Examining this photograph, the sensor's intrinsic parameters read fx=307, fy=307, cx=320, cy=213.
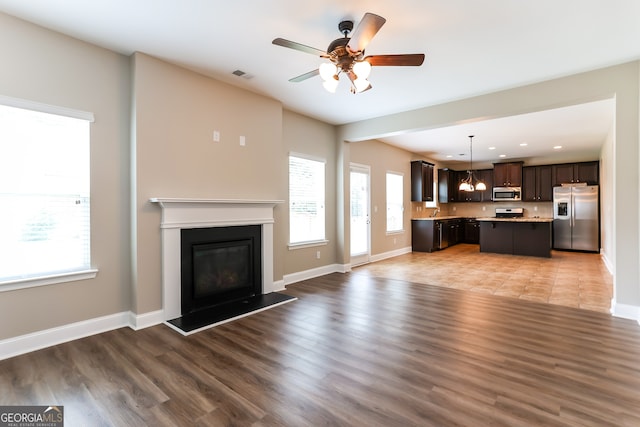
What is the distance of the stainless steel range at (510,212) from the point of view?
9766mm

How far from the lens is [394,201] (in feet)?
26.6

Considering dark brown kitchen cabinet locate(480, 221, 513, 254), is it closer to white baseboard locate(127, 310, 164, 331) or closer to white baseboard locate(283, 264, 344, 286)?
white baseboard locate(283, 264, 344, 286)

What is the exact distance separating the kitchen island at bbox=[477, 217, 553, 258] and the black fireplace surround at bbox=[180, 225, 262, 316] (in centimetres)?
661

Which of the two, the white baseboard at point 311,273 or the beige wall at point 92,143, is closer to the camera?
the beige wall at point 92,143

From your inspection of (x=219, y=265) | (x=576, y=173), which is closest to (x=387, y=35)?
(x=219, y=265)

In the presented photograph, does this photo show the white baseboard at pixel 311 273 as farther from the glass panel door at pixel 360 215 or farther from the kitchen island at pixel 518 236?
the kitchen island at pixel 518 236

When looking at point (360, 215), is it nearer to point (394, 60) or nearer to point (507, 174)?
point (394, 60)

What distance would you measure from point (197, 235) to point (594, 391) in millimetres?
3820

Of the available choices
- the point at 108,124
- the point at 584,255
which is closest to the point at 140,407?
the point at 108,124

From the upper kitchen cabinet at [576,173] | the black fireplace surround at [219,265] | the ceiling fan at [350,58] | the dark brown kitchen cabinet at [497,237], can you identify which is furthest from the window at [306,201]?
the upper kitchen cabinet at [576,173]

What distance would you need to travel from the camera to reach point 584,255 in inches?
307

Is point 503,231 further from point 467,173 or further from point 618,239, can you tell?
point 618,239

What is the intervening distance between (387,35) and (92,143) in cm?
309

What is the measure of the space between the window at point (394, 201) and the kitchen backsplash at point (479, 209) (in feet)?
2.83
